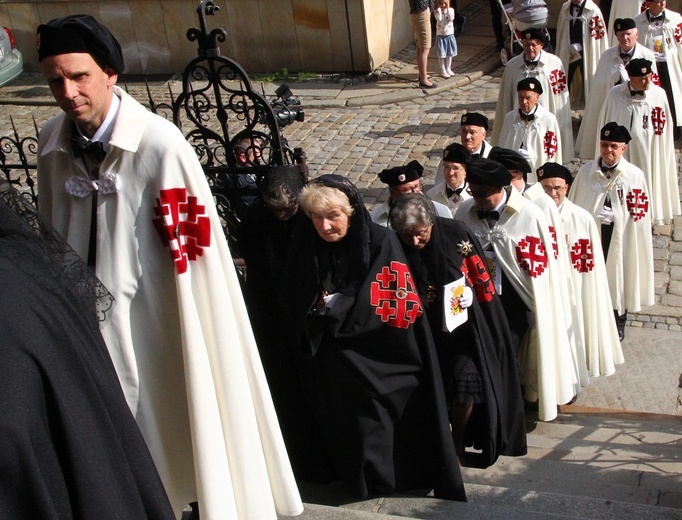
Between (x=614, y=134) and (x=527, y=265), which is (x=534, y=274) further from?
(x=614, y=134)

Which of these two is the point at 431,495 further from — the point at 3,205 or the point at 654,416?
the point at 3,205

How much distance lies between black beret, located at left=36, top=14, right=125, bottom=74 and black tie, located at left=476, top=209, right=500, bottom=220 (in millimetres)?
3185

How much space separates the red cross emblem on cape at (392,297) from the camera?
444 cm

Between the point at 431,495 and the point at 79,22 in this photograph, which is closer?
the point at 79,22

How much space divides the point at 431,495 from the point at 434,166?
19.8ft

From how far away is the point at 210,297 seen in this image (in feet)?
10.6

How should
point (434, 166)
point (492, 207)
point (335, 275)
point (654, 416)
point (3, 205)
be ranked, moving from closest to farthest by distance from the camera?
1. point (3, 205)
2. point (335, 275)
3. point (492, 207)
4. point (654, 416)
5. point (434, 166)

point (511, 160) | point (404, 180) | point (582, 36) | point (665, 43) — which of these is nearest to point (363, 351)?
point (404, 180)

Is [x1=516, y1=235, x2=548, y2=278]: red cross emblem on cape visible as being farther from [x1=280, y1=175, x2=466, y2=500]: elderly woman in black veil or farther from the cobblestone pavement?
the cobblestone pavement

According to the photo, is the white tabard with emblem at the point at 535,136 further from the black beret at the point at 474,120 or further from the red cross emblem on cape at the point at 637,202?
the black beret at the point at 474,120

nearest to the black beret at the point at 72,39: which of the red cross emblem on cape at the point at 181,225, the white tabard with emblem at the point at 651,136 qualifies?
the red cross emblem on cape at the point at 181,225

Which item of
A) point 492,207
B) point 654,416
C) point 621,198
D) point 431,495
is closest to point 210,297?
point 431,495

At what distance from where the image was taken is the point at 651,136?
8.68m

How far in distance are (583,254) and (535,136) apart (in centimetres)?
249
